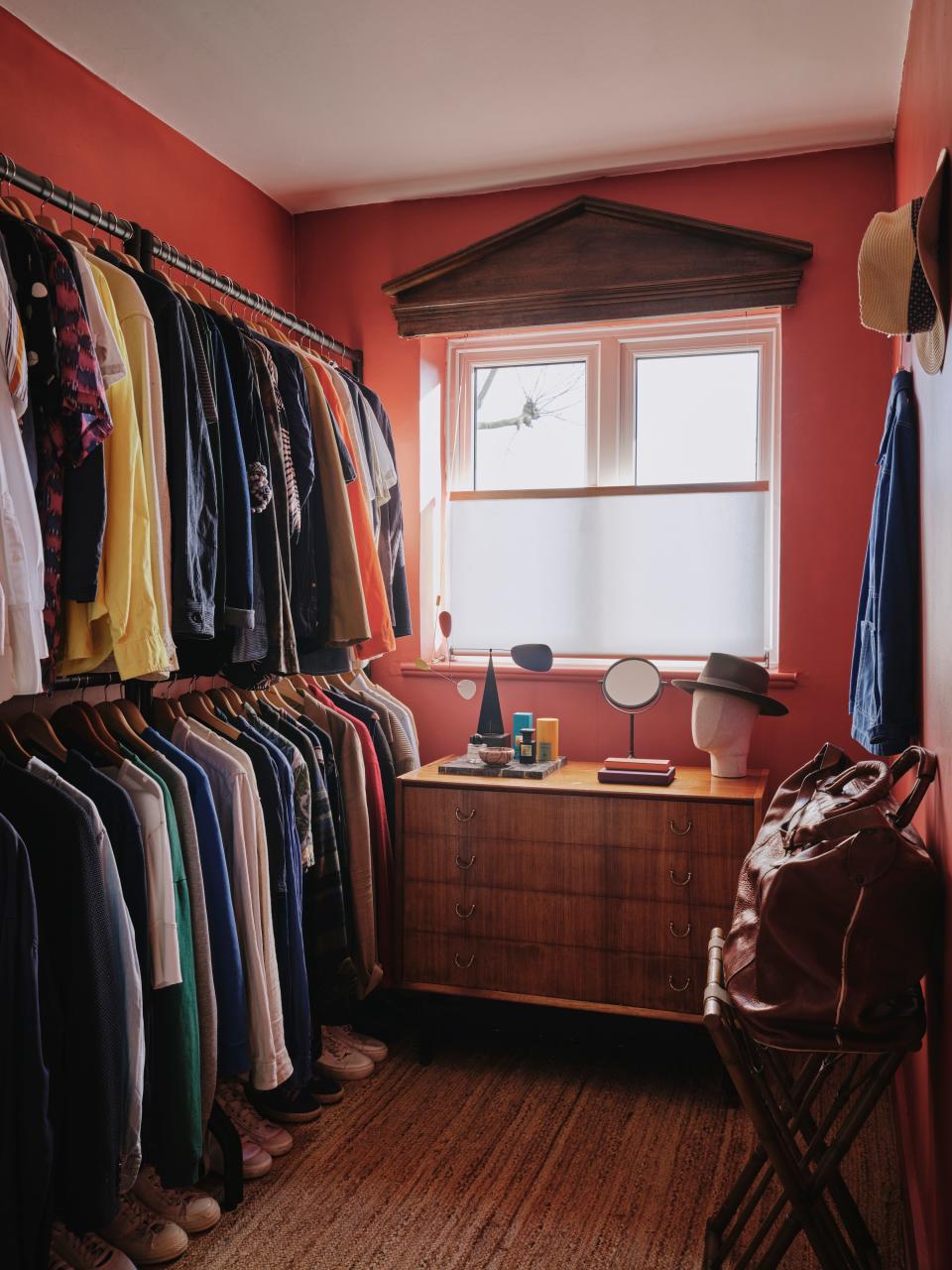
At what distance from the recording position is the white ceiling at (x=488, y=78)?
247 centimetres

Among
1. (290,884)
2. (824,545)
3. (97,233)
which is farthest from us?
(824,545)

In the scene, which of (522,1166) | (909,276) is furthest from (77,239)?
(522,1166)

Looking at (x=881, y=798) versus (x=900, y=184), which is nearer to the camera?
(x=881, y=798)

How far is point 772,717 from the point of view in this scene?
3.25m

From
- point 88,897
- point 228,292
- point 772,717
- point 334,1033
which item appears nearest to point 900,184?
point 772,717

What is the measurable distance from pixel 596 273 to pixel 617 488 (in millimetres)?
702

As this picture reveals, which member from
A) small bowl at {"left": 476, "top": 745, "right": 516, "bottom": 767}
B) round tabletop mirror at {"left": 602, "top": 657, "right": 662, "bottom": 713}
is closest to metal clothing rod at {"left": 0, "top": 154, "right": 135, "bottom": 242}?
small bowl at {"left": 476, "top": 745, "right": 516, "bottom": 767}

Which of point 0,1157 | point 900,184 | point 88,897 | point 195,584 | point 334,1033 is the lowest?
point 334,1033

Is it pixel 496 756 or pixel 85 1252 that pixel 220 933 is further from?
pixel 496 756

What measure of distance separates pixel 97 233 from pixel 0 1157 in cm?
218

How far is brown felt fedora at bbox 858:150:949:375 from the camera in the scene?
152cm

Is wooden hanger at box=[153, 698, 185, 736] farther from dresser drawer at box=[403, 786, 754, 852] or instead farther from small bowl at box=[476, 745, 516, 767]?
small bowl at box=[476, 745, 516, 767]

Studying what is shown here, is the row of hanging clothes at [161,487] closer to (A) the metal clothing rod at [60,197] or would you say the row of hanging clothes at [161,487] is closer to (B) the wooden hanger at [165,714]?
(A) the metal clothing rod at [60,197]

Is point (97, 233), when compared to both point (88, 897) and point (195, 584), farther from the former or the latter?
point (88, 897)
